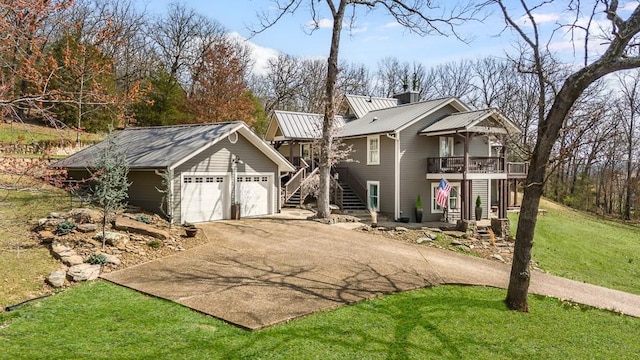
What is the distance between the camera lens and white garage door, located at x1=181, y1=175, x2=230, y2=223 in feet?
50.1

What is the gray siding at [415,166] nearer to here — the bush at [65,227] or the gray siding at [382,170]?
the gray siding at [382,170]

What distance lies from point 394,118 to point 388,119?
528 millimetres

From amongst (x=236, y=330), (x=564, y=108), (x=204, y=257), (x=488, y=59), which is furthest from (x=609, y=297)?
(x=488, y=59)

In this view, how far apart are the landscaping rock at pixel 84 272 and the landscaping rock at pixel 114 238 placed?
1.36 metres

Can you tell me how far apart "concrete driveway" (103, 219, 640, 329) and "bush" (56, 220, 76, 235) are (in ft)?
8.40

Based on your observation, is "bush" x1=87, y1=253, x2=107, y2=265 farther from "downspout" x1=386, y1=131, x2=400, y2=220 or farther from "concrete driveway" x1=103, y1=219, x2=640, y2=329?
"downspout" x1=386, y1=131, x2=400, y2=220

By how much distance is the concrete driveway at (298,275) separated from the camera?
760 centimetres

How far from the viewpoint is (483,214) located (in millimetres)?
22312

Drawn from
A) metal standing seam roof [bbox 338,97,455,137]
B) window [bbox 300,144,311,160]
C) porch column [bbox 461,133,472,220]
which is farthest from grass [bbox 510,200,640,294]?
window [bbox 300,144,311,160]

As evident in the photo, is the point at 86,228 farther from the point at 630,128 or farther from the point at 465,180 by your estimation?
the point at 630,128

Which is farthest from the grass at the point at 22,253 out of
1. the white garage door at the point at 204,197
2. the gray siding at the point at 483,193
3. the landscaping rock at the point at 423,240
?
the gray siding at the point at 483,193

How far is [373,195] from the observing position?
2155 cm

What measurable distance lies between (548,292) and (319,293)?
19.2ft

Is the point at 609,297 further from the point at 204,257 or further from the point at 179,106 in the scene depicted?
the point at 179,106
